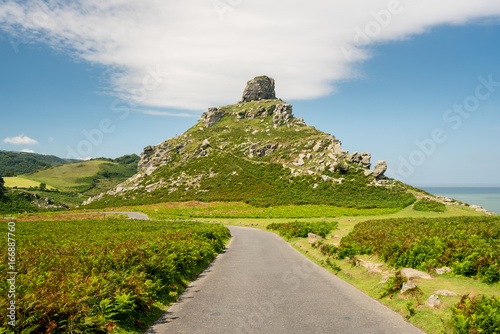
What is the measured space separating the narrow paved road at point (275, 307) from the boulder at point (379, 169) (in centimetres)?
7851

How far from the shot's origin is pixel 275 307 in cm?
938

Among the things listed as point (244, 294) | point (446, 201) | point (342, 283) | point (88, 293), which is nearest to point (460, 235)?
point (342, 283)

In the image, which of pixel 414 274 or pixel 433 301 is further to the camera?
pixel 414 274

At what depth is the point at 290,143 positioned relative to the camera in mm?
113875

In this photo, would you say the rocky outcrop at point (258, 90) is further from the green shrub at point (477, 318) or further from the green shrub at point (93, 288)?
the green shrub at point (477, 318)

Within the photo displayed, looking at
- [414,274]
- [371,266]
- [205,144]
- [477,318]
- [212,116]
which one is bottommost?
[371,266]

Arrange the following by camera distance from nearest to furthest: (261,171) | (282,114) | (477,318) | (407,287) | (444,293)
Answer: (477,318) < (444,293) < (407,287) < (261,171) < (282,114)

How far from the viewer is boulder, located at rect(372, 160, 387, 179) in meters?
85.0

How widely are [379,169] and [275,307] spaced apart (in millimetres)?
85963

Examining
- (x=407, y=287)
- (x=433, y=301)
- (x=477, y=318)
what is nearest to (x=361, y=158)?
(x=407, y=287)

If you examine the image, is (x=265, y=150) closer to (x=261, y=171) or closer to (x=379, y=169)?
(x=261, y=171)

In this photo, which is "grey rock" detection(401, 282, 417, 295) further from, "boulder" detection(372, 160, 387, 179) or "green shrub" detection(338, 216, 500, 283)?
"boulder" detection(372, 160, 387, 179)

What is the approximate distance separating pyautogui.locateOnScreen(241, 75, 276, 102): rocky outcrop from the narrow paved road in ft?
588

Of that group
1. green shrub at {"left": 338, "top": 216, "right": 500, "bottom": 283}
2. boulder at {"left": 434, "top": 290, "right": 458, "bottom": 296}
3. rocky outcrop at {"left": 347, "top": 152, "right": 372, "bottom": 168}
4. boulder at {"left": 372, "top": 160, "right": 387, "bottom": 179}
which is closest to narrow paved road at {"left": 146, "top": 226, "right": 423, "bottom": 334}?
boulder at {"left": 434, "top": 290, "right": 458, "bottom": 296}
